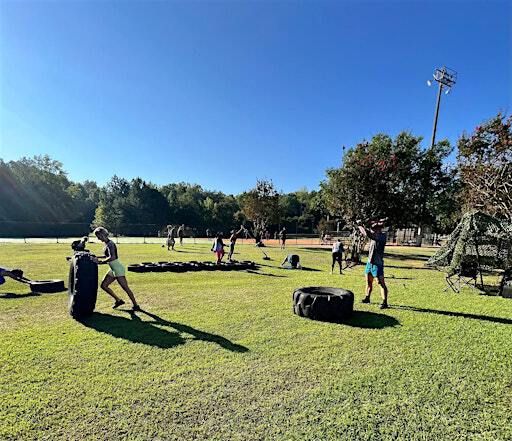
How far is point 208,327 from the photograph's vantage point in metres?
6.09

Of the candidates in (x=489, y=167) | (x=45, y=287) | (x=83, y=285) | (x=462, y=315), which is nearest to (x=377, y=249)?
(x=462, y=315)

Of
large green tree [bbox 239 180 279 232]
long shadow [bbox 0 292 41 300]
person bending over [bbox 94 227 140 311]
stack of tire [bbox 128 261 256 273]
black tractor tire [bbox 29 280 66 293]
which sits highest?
large green tree [bbox 239 180 279 232]

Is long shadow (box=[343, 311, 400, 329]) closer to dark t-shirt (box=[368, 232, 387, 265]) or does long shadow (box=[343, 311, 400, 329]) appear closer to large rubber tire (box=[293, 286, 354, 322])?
large rubber tire (box=[293, 286, 354, 322])

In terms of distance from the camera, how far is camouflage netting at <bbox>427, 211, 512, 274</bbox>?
10133mm

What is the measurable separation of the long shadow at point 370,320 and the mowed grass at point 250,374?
21 millimetres

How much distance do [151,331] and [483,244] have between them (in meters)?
9.62

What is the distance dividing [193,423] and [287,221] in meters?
62.2

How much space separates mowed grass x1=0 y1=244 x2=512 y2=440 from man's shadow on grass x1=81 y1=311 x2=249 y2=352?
0.11 ft

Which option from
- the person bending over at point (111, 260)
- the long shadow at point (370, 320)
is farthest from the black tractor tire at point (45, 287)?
the long shadow at point (370, 320)

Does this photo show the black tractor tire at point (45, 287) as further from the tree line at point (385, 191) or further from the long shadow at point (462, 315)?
the tree line at point (385, 191)

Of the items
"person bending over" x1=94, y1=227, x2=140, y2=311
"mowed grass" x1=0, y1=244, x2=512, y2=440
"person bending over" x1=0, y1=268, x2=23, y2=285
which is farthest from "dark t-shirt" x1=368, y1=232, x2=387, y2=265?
"person bending over" x1=0, y1=268, x2=23, y2=285

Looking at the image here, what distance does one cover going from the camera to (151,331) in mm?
5820

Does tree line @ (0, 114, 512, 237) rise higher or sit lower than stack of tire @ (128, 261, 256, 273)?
higher

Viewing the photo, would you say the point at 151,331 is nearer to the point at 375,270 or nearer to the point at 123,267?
the point at 123,267
